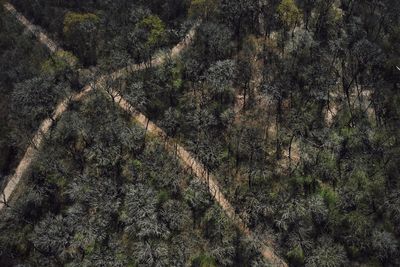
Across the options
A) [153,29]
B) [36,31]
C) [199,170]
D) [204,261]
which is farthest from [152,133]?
[36,31]

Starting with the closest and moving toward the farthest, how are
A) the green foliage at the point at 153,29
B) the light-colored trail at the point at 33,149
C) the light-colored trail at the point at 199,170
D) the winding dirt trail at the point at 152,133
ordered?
1. the light-colored trail at the point at 199,170
2. the winding dirt trail at the point at 152,133
3. the light-colored trail at the point at 33,149
4. the green foliage at the point at 153,29

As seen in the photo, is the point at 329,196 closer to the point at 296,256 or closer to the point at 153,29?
the point at 296,256

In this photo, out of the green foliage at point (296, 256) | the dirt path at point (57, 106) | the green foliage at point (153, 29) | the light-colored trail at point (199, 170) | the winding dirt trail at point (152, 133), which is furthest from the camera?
the green foliage at point (153, 29)

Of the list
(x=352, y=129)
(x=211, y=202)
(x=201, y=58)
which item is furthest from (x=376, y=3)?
(x=211, y=202)

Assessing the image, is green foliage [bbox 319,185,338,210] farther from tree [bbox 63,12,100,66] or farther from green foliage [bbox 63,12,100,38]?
green foliage [bbox 63,12,100,38]

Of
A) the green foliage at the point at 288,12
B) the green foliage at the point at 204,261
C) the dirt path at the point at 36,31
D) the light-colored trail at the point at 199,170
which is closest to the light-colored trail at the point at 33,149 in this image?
the light-colored trail at the point at 199,170

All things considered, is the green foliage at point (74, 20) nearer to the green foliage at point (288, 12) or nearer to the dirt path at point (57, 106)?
the dirt path at point (57, 106)

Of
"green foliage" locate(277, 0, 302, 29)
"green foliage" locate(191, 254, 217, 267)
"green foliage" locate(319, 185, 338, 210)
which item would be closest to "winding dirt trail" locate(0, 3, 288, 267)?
"green foliage" locate(191, 254, 217, 267)
